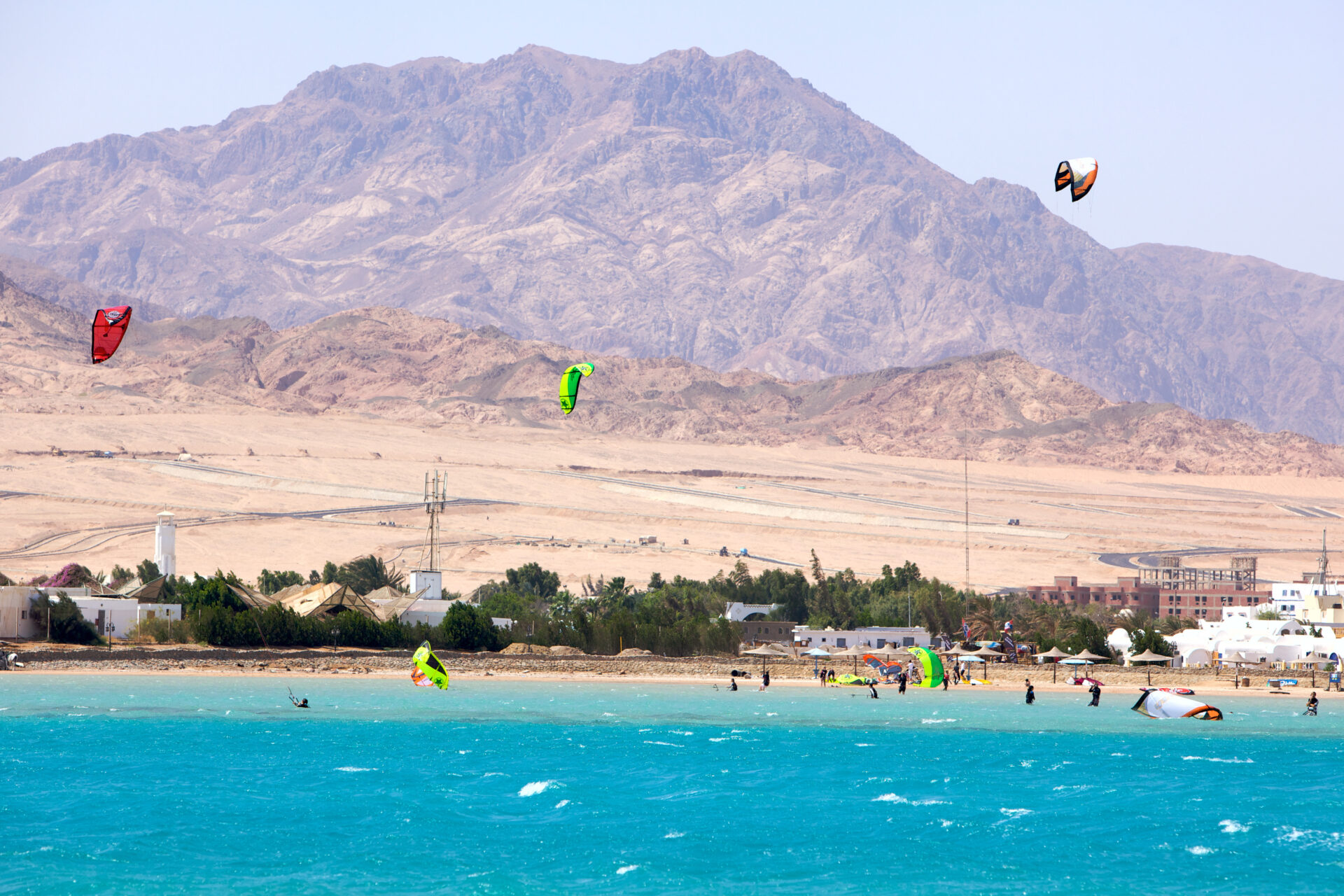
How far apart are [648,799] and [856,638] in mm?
54824

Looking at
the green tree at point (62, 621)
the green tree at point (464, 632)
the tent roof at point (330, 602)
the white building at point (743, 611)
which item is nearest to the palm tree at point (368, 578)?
the tent roof at point (330, 602)

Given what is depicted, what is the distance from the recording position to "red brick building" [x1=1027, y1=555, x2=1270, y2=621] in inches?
4441

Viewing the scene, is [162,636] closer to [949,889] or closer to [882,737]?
[882,737]

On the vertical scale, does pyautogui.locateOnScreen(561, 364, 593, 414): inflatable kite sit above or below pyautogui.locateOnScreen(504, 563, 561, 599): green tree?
above

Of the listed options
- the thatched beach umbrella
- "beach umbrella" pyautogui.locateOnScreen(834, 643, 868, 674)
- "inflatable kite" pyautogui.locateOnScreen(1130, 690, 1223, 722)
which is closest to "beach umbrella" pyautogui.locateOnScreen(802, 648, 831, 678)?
"beach umbrella" pyautogui.locateOnScreen(834, 643, 868, 674)

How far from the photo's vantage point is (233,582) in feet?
277

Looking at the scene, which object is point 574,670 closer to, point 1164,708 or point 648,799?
point 1164,708

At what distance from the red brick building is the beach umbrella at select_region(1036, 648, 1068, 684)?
29.0 meters

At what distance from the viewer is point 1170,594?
116m

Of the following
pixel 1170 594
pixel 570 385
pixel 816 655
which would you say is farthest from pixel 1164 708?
pixel 1170 594

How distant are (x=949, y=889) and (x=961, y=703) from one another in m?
38.6

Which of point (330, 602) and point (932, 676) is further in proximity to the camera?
point (330, 602)

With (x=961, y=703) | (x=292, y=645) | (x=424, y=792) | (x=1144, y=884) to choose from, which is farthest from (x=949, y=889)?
(x=292, y=645)

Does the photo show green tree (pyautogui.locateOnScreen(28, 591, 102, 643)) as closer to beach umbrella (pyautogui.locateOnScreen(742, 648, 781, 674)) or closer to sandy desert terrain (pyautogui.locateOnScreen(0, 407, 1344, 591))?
beach umbrella (pyautogui.locateOnScreen(742, 648, 781, 674))
